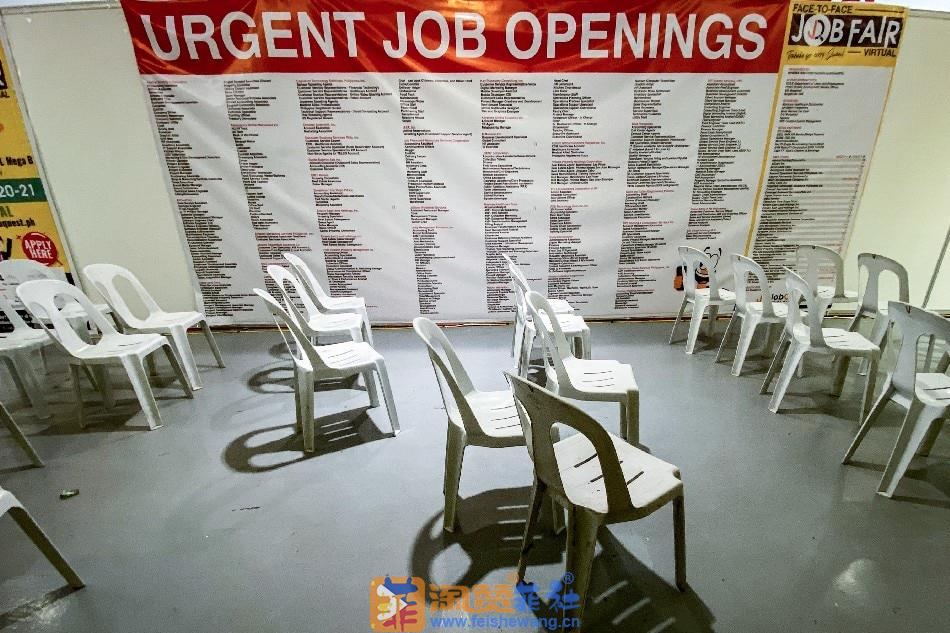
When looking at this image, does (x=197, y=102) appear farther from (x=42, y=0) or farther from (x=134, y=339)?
(x=134, y=339)

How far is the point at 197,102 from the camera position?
407 cm

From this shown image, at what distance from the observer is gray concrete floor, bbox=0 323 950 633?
179cm

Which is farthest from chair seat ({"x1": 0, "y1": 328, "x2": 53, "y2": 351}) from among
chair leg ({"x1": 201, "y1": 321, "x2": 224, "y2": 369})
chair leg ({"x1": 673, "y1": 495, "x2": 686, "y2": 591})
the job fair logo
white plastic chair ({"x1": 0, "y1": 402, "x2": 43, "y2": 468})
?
the job fair logo

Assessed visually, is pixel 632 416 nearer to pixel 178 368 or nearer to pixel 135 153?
pixel 178 368

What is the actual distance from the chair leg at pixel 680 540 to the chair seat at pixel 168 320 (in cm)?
361

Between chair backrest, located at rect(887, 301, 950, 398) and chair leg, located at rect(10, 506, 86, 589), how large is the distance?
381 cm

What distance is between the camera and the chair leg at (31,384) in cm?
318

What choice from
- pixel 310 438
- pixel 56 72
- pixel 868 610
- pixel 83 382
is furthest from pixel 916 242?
pixel 56 72

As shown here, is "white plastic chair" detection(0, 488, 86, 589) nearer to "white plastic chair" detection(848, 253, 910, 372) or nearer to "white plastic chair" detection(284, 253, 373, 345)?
"white plastic chair" detection(284, 253, 373, 345)

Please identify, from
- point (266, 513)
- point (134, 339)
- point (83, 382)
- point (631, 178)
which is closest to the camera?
point (266, 513)

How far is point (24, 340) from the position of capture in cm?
330

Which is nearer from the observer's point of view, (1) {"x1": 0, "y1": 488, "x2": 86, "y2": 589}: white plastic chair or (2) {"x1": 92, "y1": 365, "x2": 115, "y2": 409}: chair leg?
(1) {"x1": 0, "y1": 488, "x2": 86, "y2": 589}: white plastic chair

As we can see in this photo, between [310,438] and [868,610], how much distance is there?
2.76 meters

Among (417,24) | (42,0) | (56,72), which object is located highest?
(42,0)
